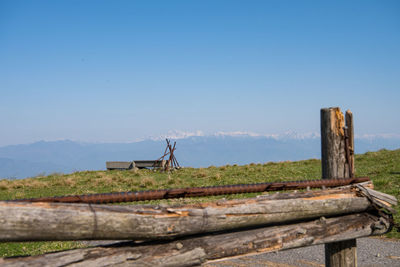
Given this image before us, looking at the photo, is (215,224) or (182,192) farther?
(182,192)

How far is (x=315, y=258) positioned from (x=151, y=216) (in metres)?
5.25

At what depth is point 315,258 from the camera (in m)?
7.40

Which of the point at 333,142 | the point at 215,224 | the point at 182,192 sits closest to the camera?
the point at 215,224

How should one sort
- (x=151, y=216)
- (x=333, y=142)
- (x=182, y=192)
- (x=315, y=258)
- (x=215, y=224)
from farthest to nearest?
(x=315, y=258) < (x=333, y=142) < (x=182, y=192) < (x=215, y=224) < (x=151, y=216)

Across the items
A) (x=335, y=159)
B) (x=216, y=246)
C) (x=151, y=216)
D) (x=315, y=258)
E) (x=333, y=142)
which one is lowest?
(x=315, y=258)

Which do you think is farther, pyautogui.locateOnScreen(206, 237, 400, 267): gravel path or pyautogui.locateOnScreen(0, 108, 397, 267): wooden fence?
pyautogui.locateOnScreen(206, 237, 400, 267): gravel path

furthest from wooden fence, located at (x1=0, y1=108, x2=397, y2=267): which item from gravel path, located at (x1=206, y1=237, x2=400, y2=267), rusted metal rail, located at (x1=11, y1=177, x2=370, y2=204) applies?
gravel path, located at (x1=206, y1=237, x2=400, y2=267)

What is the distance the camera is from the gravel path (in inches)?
277

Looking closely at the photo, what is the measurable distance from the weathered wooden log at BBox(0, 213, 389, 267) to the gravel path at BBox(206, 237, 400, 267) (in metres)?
2.81

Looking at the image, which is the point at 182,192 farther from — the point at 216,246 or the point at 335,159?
the point at 335,159

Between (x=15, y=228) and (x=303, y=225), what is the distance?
3038 millimetres

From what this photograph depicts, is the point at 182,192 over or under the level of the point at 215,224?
over

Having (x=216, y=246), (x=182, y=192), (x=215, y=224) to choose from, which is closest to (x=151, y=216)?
(x=182, y=192)

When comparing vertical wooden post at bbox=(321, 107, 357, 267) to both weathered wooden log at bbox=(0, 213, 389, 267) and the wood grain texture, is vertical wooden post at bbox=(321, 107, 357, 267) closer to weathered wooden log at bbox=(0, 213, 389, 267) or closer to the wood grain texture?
the wood grain texture
